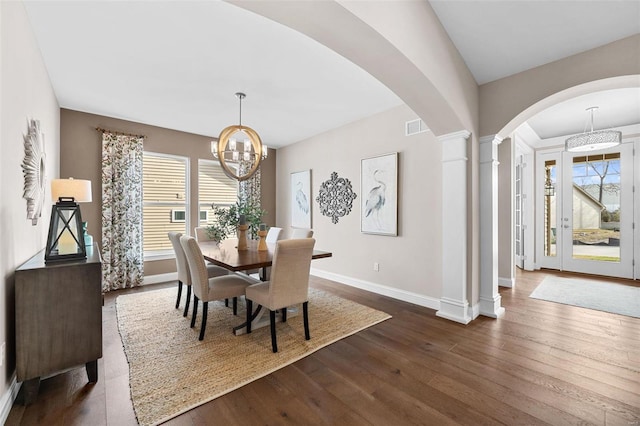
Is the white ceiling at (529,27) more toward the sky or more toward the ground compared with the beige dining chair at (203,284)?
more toward the sky

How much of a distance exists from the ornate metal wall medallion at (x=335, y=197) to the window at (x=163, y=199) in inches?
98.2

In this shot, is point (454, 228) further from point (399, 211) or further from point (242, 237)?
point (242, 237)

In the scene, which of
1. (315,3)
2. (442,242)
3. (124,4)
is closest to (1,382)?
(124,4)

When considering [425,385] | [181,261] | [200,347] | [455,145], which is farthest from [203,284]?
[455,145]

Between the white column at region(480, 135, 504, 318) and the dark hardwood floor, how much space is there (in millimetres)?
378

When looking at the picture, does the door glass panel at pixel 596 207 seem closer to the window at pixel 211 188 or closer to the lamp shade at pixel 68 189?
the window at pixel 211 188

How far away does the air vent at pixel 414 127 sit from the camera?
354 centimetres

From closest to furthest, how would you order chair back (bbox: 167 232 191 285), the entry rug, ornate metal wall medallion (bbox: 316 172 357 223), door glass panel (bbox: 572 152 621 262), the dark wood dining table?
the dark wood dining table, chair back (bbox: 167 232 191 285), the entry rug, ornate metal wall medallion (bbox: 316 172 357 223), door glass panel (bbox: 572 152 621 262)

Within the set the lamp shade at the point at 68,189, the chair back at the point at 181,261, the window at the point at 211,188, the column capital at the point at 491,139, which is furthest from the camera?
the window at the point at 211,188

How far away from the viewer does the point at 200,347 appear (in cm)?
244

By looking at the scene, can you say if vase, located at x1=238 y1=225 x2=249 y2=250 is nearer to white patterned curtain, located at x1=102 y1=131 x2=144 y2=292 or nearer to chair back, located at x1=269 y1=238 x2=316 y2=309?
chair back, located at x1=269 y1=238 x2=316 y2=309

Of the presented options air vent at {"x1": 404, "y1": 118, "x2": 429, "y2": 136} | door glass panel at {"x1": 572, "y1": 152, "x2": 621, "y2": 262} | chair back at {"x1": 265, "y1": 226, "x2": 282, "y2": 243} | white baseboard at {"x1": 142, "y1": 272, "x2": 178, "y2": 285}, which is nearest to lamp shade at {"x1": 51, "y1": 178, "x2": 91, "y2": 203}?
chair back at {"x1": 265, "y1": 226, "x2": 282, "y2": 243}

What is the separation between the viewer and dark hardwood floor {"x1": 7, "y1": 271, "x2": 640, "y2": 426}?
164 cm

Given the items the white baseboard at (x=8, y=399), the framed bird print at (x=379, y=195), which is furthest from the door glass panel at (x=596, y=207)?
the white baseboard at (x=8, y=399)
